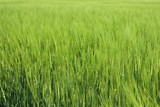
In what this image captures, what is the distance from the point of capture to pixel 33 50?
1009 mm

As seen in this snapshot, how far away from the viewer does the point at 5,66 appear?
875mm

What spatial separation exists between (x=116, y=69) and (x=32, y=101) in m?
0.31

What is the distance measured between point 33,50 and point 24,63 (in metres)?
0.19

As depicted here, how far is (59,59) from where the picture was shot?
92 cm

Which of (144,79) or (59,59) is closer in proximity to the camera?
(144,79)

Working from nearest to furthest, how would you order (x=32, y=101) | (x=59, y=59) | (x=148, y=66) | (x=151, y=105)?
(x=151, y=105) → (x=32, y=101) → (x=148, y=66) → (x=59, y=59)

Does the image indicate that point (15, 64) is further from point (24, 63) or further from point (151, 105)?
point (151, 105)

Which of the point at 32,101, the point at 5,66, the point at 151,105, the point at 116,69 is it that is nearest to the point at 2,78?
the point at 5,66

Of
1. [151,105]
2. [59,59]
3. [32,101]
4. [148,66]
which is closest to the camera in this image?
[151,105]

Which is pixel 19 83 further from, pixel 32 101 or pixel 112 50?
pixel 112 50

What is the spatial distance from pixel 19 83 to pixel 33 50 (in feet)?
→ 0.97

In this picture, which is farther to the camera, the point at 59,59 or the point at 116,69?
the point at 59,59

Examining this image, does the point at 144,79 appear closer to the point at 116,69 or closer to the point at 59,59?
the point at 116,69

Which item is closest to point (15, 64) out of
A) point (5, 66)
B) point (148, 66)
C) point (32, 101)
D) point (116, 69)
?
point (5, 66)
